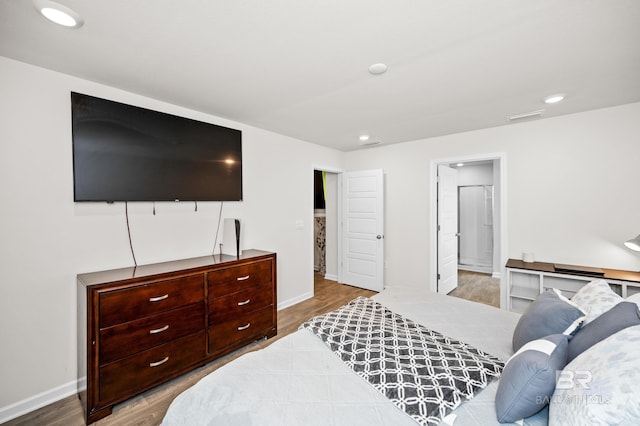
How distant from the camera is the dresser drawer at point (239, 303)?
8.05 ft

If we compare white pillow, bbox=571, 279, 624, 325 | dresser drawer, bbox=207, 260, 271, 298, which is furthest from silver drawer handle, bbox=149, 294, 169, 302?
white pillow, bbox=571, 279, 624, 325

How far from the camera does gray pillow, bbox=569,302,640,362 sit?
1.11 m

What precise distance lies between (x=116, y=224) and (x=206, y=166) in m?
0.97

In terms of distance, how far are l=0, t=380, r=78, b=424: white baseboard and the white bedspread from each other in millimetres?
1633

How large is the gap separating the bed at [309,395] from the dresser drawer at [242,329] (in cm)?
114

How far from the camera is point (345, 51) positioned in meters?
1.77

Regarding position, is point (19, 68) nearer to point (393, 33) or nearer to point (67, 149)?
point (67, 149)

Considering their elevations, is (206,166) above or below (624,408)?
above

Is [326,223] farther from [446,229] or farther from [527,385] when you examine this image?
[527,385]

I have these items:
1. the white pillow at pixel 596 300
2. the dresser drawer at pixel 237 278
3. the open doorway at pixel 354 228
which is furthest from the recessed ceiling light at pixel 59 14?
the open doorway at pixel 354 228

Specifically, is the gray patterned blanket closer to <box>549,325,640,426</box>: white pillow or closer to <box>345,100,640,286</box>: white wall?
<box>549,325,640,426</box>: white pillow

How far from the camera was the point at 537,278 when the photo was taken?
310 cm

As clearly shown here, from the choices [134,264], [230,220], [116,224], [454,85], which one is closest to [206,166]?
[230,220]

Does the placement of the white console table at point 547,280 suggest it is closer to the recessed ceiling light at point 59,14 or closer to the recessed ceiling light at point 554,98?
the recessed ceiling light at point 554,98
